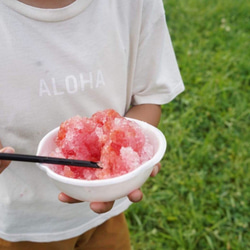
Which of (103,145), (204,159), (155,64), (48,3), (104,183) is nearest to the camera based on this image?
(104,183)

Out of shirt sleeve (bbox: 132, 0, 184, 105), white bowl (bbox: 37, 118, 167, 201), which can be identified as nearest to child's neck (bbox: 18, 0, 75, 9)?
shirt sleeve (bbox: 132, 0, 184, 105)

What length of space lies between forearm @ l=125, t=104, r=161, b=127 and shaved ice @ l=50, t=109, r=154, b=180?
293 millimetres

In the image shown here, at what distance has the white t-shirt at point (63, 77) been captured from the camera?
0.94 meters

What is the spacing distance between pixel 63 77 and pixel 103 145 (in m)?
0.27

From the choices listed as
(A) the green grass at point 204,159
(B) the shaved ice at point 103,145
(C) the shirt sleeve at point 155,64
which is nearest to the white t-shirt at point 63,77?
(C) the shirt sleeve at point 155,64

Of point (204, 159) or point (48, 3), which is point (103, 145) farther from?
point (204, 159)

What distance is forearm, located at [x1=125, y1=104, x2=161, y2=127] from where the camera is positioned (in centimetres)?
116

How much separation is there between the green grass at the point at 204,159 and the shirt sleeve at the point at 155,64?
0.82m

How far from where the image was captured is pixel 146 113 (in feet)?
3.83

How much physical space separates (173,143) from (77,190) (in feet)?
4.93

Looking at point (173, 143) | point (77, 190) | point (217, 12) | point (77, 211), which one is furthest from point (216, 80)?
point (77, 190)

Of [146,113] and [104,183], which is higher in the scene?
[104,183]

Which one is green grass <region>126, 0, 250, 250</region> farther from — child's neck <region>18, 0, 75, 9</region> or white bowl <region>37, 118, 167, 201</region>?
child's neck <region>18, 0, 75, 9</region>

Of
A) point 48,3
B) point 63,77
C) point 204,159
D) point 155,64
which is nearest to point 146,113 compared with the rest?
point 155,64
